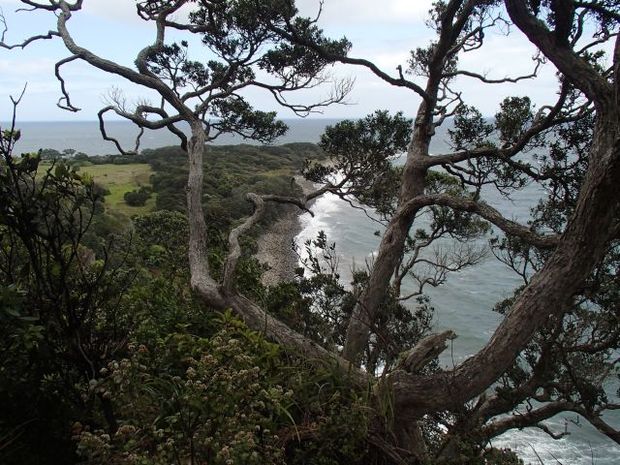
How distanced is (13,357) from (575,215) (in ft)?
11.5

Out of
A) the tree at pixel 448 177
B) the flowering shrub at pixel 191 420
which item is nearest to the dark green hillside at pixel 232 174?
the tree at pixel 448 177

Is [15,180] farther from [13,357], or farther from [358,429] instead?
[358,429]

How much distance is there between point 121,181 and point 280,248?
17725 millimetres

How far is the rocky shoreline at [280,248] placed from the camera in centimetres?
2616

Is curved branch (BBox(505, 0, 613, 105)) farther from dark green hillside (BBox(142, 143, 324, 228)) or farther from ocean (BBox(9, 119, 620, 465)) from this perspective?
dark green hillside (BBox(142, 143, 324, 228))

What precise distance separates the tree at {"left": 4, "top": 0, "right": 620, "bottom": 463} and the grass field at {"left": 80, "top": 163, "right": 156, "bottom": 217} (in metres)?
20.5

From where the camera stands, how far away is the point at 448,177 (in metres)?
9.74

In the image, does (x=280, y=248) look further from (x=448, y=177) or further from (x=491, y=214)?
(x=491, y=214)

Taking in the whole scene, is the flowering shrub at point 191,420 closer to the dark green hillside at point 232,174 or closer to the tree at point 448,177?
the tree at point 448,177

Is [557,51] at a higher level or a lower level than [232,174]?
higher

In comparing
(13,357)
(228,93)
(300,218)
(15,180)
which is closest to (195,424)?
(13,357)

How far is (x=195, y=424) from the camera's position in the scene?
199cm

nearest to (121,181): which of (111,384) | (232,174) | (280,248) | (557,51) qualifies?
(232,174)

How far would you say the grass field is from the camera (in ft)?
101
